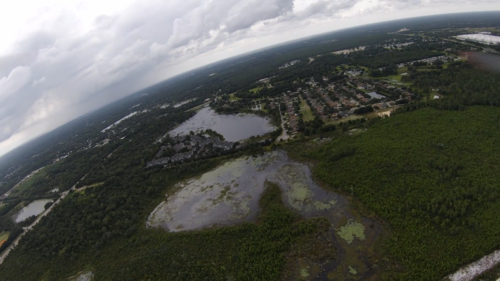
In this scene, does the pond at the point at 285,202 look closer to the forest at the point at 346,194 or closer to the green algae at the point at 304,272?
the green algae at the point at 304,272

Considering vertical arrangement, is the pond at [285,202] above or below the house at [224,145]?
below

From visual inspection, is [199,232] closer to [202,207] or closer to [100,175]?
[202,207]

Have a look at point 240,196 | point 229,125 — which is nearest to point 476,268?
point 240,196

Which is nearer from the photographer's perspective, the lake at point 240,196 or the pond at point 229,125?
the lake at point 240,196

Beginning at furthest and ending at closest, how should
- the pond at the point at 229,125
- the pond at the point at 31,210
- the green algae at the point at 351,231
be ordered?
the pond at the point at 229,125, the pond at the point at 31,210, the green algae at the point at 351,231

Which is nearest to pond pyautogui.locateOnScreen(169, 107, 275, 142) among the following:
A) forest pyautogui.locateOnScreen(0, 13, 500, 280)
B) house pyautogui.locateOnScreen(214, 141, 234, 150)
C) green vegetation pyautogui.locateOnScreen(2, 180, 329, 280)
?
house pyautogui.locateOnScreen(214, 141, 234, 150)

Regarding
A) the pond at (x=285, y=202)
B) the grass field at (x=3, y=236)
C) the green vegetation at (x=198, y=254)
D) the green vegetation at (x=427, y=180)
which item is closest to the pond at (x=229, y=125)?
the pond at (x=285, y=202)
